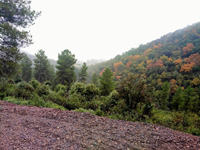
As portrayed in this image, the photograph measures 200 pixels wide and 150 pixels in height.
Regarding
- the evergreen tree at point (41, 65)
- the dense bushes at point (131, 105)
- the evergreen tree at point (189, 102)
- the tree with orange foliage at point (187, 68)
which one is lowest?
the evergreen tree at point (189, 102)

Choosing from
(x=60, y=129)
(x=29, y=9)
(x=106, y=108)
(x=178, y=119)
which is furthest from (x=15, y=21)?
(x=178, y=119)

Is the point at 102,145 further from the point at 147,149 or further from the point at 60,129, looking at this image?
the point at 60,129

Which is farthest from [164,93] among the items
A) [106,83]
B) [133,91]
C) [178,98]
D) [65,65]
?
[133,91]

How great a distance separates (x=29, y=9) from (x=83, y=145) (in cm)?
795

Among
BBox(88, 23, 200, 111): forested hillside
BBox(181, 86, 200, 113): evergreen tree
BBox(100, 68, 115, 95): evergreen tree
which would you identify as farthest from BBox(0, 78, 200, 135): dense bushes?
BBox(88, 23, 200, 111): forested hillside

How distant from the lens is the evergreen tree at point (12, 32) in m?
6.16

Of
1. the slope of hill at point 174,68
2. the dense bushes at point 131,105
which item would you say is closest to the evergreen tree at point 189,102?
the slope of hill at point 174,68

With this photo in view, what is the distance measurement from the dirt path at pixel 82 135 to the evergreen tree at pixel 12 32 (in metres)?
3.86

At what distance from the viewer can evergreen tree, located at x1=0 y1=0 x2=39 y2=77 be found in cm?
616

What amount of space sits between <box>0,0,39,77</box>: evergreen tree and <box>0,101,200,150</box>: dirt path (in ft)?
12.6

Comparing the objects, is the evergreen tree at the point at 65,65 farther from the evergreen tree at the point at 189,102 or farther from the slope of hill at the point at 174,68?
the evergreen tree at the point at 189,102

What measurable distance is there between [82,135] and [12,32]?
20.9 feet

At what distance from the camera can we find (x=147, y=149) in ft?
9.07

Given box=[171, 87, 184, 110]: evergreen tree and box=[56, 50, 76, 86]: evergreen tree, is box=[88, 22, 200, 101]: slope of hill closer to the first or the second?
box=[171, 87, 184, 110]: evergreen tree
